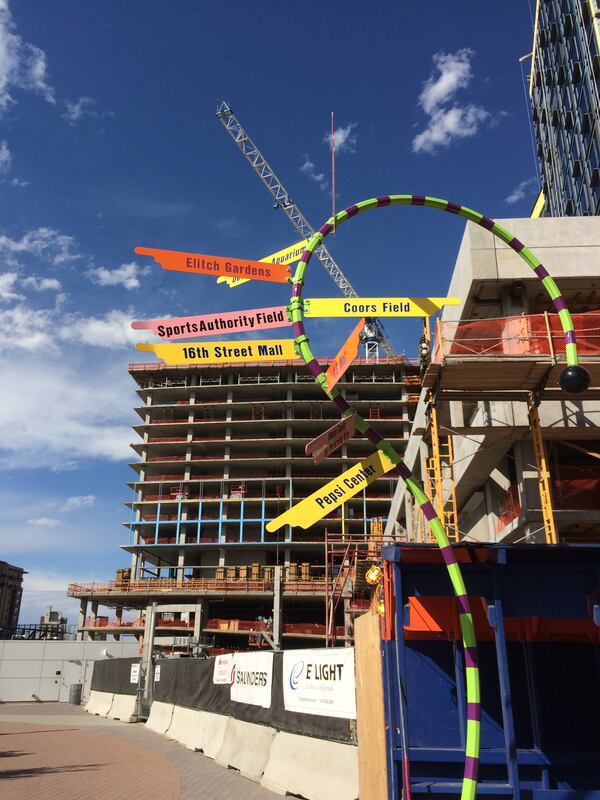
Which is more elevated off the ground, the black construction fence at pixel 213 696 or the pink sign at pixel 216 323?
the pink sign at pixel 216 323

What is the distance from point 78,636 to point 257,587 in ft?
67.1

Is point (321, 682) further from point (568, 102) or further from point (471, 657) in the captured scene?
point (568, 102)

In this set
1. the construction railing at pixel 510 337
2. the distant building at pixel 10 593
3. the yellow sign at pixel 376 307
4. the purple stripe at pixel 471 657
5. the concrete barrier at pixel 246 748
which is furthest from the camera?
the distant building at pixel 10 593

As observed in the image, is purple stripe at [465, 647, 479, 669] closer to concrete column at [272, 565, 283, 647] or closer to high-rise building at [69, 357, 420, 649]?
concrete column at [272, 565, 283, 647]

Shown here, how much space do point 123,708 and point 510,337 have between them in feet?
63.6

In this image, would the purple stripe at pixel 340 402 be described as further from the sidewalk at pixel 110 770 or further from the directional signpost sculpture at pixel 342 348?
the sidewalk at pixel 110 770

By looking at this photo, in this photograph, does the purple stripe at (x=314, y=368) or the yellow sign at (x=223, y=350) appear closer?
the purple stripe at (x=314, y=368)

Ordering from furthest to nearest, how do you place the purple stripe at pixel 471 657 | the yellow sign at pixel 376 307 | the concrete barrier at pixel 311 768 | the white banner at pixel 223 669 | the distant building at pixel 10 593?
the distant building at pixel 10 593 < the white banner at pixel 223 669 < the concrete barrier at pixel 311 768 < the yellow sign at pixel 376 307 < the purple stripe at pixel 471 657

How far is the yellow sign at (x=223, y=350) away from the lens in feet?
26.0

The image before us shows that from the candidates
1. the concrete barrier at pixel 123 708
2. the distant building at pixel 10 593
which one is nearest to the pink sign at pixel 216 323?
the concrete barrier at pixel 123 708

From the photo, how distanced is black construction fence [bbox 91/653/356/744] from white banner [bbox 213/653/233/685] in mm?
148

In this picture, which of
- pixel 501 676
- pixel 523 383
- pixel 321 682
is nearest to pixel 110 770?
pixel 321 682

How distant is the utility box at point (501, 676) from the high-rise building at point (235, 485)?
5209 centimetres

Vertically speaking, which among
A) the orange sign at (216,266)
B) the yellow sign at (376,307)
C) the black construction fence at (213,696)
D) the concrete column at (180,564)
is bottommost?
the black construction fence at (213,696)
